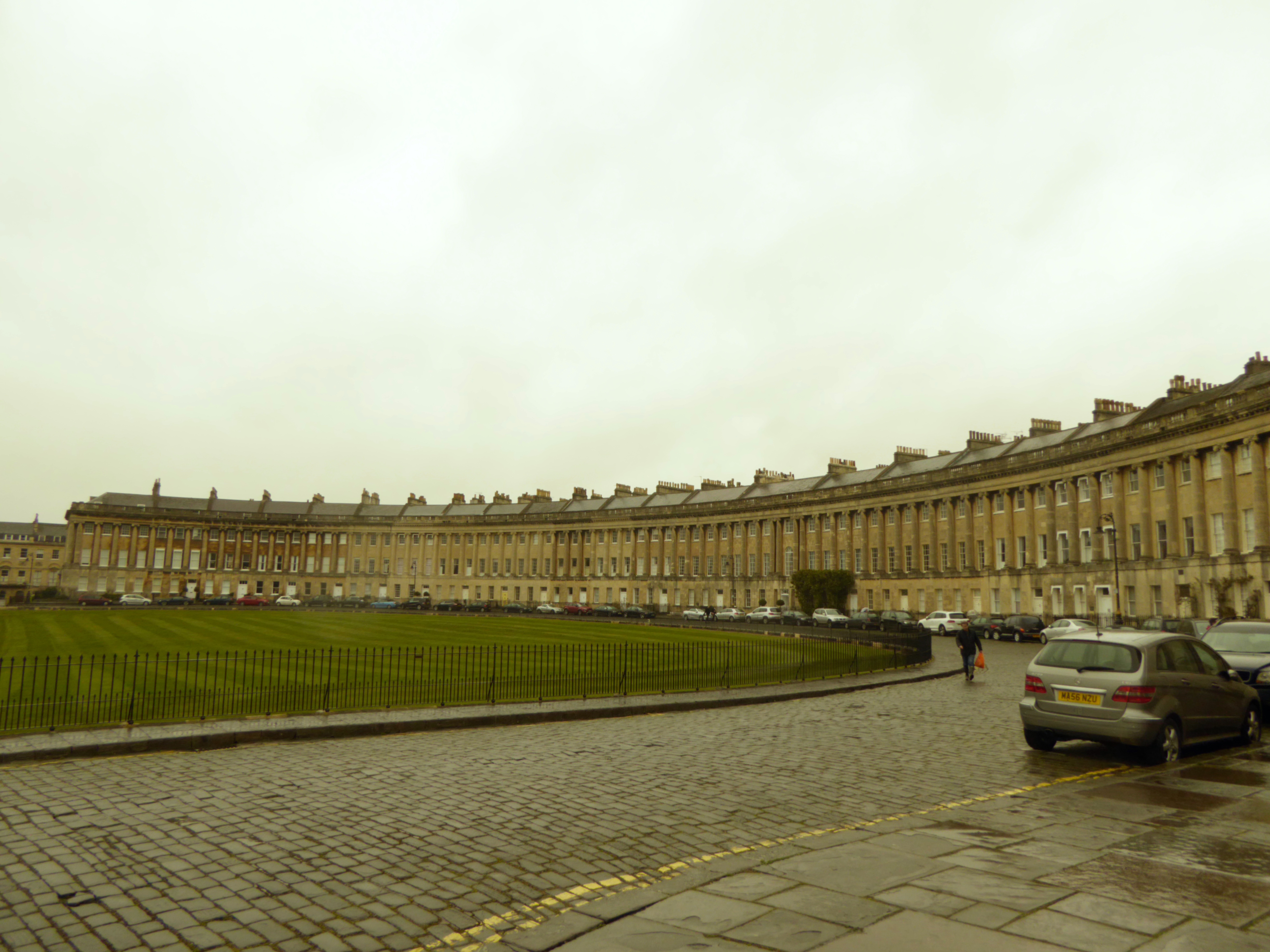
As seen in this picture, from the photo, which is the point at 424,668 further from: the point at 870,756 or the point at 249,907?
the point at 249,907

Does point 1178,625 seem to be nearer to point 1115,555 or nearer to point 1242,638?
point 1115,555

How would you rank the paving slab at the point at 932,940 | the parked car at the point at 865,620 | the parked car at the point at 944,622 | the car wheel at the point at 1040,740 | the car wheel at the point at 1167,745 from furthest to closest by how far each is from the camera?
the parked car at the point at 944,622 → the parked car at the point at 865,620 → the car wheel at the point at 1040,740 → the car wheel at the point at 1167,745 → the paving slab at the point at 932,940

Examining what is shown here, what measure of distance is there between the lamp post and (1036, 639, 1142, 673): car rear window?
32616 millimetres

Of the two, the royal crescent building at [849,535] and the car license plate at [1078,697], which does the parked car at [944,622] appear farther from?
the car license plate at [1078,697]

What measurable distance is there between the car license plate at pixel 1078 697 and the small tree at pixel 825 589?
64.7m

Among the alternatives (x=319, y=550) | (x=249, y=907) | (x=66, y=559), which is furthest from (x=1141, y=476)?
(x=66, y=559)

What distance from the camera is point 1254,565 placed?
4231 centimetres

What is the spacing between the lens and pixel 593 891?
6250 mm

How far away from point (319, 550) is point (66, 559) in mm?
31134

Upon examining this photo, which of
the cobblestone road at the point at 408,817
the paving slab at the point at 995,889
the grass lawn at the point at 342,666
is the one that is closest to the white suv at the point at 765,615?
the grass lawn at the point at 342,666

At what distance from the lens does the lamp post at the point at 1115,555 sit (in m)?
43.0

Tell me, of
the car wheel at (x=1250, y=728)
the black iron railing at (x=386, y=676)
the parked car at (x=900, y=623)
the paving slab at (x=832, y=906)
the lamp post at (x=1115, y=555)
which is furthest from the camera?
the lamp post at (x=1115, y=555)

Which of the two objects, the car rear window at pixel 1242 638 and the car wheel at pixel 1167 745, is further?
the car rear window at pixel 1242 638

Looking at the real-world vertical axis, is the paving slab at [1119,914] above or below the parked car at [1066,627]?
below
